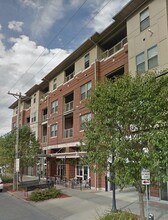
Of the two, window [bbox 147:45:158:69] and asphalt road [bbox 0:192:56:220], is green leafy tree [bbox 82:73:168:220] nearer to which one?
asphalt road [bbox 0:192:56:220]

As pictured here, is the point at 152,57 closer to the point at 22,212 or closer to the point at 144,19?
the point at 144,19

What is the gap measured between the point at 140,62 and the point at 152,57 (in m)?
1.24

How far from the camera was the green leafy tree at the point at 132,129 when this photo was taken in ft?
32.0

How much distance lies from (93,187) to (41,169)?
57.3 feet

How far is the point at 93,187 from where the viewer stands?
2644cm

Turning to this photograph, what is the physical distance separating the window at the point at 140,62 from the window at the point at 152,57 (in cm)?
63

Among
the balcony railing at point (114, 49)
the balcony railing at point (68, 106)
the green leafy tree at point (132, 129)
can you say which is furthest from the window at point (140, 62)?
the balcony railing at point (68, 106)

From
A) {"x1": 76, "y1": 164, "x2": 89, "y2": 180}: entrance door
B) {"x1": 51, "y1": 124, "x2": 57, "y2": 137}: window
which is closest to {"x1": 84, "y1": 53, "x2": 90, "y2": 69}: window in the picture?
{"x1": 76, "y1": 164, "x2": 89, "y2": 180}: entrance door

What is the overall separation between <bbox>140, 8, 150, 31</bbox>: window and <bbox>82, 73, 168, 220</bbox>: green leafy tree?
→ 10592 mm

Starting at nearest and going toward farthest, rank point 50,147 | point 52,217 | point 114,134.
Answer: point 114,134 → point 52,217 → point 50,147

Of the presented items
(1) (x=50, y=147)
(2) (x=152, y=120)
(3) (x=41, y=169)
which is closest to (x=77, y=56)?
(1) (x=50, y=147)

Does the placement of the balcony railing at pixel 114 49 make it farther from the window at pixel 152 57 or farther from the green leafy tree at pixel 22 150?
the green leafy tree at pixel 22 150

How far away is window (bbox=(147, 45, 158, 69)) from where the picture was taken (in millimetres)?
19531

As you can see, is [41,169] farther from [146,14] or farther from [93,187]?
[146,14]
